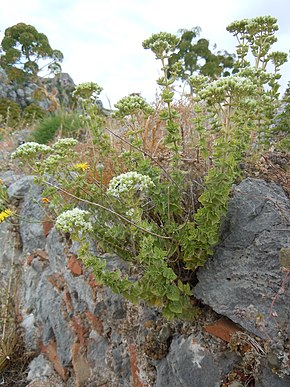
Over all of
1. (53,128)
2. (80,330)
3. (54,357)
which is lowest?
(54,357)

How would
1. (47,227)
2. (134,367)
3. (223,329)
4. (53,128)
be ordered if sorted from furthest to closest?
(53,128), (47,227), (134,367), (223,329)

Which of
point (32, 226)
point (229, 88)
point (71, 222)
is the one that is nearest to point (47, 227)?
point (32, 226)

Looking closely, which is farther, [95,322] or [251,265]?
[95,322]

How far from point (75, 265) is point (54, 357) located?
2.55 ft

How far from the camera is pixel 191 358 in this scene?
1.95 m

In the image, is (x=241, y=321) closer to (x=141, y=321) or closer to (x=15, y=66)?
→ (x=141, y=321)

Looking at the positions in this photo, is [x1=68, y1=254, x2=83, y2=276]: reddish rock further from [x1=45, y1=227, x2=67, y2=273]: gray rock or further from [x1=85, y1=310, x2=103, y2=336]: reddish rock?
[x1=85, y1=310, x2=103, y2=336]: reddish rock

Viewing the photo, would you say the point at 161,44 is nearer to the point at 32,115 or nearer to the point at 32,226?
the point at 32,226

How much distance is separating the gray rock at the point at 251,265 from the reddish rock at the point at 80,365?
4.14 feet

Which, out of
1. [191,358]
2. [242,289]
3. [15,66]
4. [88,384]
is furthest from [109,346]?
[15,66]

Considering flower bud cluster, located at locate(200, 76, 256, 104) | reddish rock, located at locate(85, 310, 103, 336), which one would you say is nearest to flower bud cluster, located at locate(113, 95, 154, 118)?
flower bud cluster, located at locate(200, 76, 256, 104)

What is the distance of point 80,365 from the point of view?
288 cm

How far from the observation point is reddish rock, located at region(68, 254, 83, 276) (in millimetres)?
3188

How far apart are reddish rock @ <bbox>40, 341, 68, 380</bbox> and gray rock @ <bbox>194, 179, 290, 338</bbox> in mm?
1607
